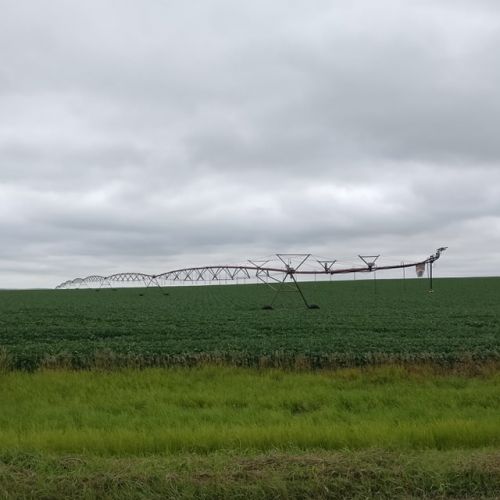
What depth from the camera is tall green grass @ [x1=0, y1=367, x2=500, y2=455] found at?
837 cm

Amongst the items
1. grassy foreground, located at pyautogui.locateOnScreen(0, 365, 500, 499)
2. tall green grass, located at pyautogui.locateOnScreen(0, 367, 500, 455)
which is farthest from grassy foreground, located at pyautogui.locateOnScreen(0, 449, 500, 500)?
tall green grass, located at pyautogui.locateOnScreen(0, 367, 500, 455)

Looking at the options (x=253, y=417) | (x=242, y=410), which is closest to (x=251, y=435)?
(x=253, y=417)

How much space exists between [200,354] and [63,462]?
10.3 metres

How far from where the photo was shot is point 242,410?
37.0 ft

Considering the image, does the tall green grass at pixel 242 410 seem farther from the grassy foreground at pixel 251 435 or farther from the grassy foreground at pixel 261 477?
the grassy foreground at pixel 261 477

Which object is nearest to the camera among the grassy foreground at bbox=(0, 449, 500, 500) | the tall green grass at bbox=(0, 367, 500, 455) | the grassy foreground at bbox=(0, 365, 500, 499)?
the grassy foreground at bbox=(0, 449, 500, 500)

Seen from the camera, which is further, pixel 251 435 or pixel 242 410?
pixel 242 410

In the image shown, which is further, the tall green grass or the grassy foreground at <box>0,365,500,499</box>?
the tall green grass

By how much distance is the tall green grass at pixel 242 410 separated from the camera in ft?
27.5

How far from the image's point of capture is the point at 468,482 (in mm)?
6348

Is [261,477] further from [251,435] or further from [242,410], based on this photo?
[242,410]

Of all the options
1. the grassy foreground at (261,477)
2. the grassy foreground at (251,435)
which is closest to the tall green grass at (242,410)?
the grassy foreground at (251,435)

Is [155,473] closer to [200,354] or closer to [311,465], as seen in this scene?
[311,465]

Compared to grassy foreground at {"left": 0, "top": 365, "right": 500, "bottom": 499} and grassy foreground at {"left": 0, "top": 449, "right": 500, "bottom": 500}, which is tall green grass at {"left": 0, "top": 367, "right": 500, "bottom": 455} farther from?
grassy foreground at {"left": 0, "top": 449, "right": 500, "bottom": 500}
